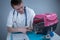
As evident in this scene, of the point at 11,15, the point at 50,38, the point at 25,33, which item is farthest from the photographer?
the point at 11,15

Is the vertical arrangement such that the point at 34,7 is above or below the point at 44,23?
above

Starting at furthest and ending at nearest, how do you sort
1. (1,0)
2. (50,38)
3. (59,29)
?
(59,29), (1,0), (50,38)

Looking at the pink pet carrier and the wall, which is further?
the wall

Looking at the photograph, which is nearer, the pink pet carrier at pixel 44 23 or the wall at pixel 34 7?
the pink pet carrier at pixel 44 23

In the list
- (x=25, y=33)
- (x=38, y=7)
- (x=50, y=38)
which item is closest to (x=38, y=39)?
(x=50, y=38)

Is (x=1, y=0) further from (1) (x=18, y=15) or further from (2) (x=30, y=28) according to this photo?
(2) (x=30, y=28)

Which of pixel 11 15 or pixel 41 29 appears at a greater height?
pixel 11 15

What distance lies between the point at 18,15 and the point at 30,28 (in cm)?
27

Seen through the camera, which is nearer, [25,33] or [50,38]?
[50,38]

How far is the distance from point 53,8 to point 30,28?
109 cm

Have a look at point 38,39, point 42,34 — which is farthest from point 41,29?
point 38,39

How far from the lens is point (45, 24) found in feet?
5.46

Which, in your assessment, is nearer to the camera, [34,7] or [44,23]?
[44,23]

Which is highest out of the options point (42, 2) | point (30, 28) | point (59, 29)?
point (42, 2)
